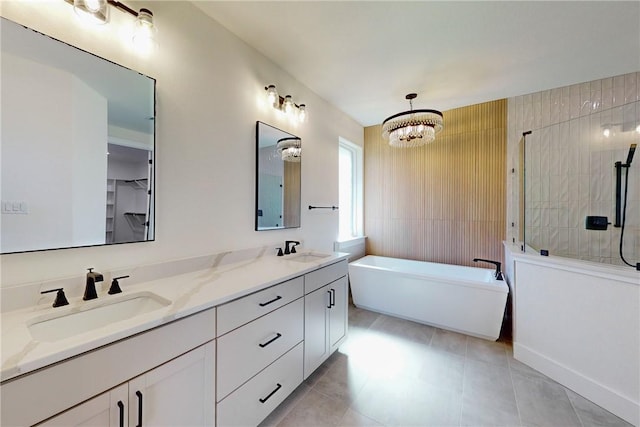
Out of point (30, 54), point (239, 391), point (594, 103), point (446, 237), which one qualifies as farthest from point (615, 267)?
point (30, 54)

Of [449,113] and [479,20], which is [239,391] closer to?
[479,20]

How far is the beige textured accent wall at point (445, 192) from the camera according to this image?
117 inches

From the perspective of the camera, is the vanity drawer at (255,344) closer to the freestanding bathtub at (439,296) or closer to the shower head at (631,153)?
the freestanding bathtub at (439,296)

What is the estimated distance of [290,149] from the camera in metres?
2.37

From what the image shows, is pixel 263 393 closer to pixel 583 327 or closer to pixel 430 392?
pixel 430 392

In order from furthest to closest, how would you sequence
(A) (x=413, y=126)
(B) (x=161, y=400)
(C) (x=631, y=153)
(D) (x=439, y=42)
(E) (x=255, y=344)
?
(A) (x=413, y=126) → (C) (x=631, y=153) → (D) (x=439, y=42) → (E) (x=255, y=344) → (B) (x=161, y=400)

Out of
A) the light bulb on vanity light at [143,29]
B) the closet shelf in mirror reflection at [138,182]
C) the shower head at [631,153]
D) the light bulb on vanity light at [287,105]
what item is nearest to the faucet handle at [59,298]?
the closet shelf in mirror reflection at [138,182]

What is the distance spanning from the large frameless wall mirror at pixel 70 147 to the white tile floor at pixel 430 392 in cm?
149

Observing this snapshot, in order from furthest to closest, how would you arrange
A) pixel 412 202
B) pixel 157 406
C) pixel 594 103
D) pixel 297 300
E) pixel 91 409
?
pixel 412 202 → pixel 594 103 → pixel 297 300 → pixel 157 406 → pixel 91 409

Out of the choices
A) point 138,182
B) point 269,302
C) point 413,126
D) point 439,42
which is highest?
point 439,42

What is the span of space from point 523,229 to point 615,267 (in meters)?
0.91

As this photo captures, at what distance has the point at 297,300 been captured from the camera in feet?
5.20

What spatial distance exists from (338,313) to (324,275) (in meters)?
0.44

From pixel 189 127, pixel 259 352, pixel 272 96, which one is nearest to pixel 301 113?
pixel 272 96
